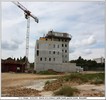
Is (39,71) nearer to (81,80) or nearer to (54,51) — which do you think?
(54,51)

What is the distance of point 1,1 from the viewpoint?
6777 mm

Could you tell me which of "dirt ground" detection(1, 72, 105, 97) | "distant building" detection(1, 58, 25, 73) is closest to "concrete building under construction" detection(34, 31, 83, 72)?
"distant building" detection(1, 58, 25, 73)

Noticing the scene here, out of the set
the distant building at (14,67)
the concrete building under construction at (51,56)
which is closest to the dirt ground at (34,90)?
the concrete building under construction at (51,56)

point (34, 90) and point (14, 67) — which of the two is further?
point (14, 67)

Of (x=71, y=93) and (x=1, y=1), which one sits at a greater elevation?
(x=1, y=1)

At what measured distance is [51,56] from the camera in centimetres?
2548

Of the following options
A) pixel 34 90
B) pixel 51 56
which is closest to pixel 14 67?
pixel 51 56

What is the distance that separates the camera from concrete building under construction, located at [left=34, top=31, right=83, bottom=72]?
24922 mm

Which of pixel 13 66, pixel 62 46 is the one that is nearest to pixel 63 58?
pixel 62 46

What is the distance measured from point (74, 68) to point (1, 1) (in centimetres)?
1901

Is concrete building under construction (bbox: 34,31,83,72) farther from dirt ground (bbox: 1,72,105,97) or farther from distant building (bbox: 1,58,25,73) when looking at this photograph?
dirt ground (bbox: 1,72,105,97)

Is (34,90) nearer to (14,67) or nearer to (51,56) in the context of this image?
(51,56)

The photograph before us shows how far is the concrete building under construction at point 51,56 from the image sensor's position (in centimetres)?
2492

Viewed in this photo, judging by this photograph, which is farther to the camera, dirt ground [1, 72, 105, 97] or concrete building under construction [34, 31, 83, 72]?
concrete building under construction [34, 31, 83, 72]
